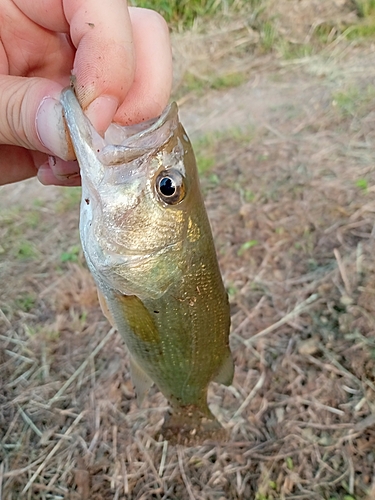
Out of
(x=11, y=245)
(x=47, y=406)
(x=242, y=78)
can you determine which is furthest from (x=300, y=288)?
(x=242, y=78)

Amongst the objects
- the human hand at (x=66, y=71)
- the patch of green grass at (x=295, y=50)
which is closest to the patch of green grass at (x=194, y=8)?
the patch of green grass at (x=295, y=50)

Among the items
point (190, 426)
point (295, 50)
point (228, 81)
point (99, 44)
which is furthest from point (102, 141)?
point (295, 50)

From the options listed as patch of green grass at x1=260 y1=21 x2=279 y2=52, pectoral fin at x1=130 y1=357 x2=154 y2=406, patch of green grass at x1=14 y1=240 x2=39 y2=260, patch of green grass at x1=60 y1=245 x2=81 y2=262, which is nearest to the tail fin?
pectoral fin at x1=130 y1=357 x2=154 y2=406

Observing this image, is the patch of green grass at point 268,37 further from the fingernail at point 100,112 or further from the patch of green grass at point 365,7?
the fingernail at point 100,112

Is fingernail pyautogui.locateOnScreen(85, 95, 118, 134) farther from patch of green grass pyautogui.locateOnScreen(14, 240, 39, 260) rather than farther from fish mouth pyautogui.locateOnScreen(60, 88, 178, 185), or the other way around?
A: patch of green grass pyautogui.locateOnScreen(14, 240, 39, 260)

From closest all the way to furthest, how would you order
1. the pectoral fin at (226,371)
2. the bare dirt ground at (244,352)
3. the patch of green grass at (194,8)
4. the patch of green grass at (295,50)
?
the pectoral fin at (226,371) → the bare dirt ground at (244,352) → the patch of green grass at (295,50) → the patch of green grass at (194,8)

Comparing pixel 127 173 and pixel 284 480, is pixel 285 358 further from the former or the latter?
pixel 127 173

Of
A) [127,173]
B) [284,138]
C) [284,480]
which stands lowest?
[284,480]
